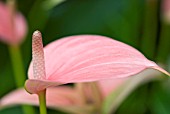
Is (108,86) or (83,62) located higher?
(83,62)

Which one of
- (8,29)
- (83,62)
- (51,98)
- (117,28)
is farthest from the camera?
(117,28)

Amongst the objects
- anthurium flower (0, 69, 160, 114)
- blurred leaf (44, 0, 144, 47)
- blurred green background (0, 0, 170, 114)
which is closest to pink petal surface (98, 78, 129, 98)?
anthurium flower (0, 69, 160, 114)

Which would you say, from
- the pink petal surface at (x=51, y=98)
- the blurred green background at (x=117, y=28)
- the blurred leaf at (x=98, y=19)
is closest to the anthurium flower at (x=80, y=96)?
the pink petal surface at (x=51, y=98)

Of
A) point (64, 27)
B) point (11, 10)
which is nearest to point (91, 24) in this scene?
point (64, 27)

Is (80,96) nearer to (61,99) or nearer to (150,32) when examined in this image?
(61,99)

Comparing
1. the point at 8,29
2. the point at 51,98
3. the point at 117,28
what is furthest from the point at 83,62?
the point at 117,28

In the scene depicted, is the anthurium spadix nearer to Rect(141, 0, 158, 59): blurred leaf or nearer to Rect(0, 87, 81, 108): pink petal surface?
Rect(0, 87, 81, 108): pink petal surface
